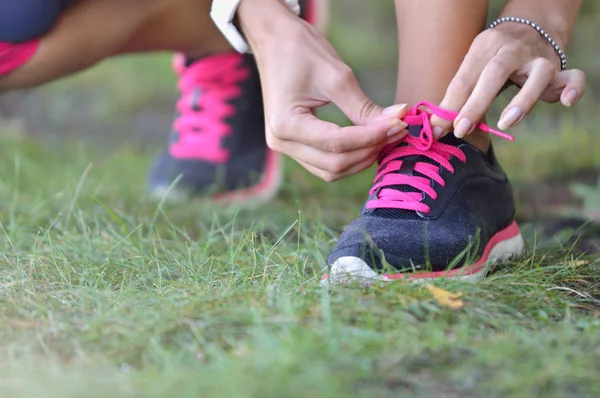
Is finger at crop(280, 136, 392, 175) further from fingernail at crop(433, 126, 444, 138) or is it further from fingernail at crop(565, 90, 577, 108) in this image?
fingernail at crop(565, 90, 577, 108)

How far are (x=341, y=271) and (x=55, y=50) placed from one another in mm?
947

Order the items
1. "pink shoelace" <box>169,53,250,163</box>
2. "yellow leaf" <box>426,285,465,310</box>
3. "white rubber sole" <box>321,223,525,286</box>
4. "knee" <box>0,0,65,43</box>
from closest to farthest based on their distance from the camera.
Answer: "yellow leaf" <box>426,285,465,310</box>
"white rubber sole" <box>321,223,525,286</box>
"knee" <box>0,0,65,43</box>
"pink shoelace" <box>169,53,250,163</box>

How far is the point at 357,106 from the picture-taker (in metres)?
1.30

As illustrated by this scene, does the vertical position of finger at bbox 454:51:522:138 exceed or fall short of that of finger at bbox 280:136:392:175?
it exceeds it

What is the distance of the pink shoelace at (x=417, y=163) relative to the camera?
4.34 ft

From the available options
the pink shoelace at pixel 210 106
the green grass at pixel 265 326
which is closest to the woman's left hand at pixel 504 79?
the green grass at pixel 265 326

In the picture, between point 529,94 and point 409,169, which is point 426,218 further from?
point 529,94

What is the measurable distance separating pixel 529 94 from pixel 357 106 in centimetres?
27

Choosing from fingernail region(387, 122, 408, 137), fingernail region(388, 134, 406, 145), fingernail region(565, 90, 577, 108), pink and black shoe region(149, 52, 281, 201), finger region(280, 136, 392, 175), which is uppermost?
fingernail region(565, 90, 577, 108)

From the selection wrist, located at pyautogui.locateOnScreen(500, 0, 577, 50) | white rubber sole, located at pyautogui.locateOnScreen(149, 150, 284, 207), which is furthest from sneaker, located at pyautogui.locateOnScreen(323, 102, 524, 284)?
white rubber sole, located at pyautogui.locateOnScreen(149, 150, 284, 207)

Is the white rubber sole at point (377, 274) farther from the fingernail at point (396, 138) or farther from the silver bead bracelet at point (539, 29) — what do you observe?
the silver bead bracelet at point (539, 29)

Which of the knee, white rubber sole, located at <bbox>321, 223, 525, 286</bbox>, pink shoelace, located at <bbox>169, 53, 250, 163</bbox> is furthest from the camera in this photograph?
pink shoelace, located at <bbox>169, 53, 250, 163</bbox>

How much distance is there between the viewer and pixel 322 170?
131cm

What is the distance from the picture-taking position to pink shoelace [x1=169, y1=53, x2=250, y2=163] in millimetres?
2180
